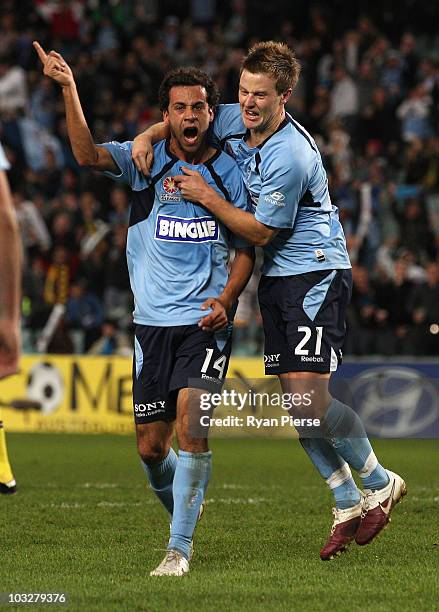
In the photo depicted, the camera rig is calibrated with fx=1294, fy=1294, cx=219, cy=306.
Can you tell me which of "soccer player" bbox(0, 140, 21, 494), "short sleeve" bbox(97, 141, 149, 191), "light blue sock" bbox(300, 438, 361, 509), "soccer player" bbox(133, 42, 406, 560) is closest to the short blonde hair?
"soccer player" bbox(133, 42, 406, 560)

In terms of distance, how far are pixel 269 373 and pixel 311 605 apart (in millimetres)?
1613

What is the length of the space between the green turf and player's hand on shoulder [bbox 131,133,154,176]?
198 cm

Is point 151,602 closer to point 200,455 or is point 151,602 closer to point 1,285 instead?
point 200,455

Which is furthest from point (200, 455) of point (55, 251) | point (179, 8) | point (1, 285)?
point (179, 8)

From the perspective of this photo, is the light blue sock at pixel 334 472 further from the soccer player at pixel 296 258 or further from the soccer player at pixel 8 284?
the soccer player at pixel 8 284

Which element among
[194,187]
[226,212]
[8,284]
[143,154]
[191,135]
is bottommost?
[226,212]

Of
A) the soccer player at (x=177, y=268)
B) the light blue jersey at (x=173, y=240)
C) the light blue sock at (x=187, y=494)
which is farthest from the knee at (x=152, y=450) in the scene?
the light blue jersey at (x=173, y=240)

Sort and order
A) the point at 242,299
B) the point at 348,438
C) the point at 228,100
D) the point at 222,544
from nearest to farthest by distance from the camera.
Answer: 1. the point at 348,438
2. the point at 222,544
3. the point at 242,299
4. the point at 228,100

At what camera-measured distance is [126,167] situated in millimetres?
6594

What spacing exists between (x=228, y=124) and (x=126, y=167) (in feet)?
1.96

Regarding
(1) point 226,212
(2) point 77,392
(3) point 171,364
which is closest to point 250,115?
(1) point 226,212

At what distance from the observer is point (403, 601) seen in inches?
212

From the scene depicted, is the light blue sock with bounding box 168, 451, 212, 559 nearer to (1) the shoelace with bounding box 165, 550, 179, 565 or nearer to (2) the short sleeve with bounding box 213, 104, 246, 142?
(1) the shoelace with bounding box 165, 550, 179, 565

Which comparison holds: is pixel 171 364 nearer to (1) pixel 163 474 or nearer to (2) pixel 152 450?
(2) pixel 152 450
